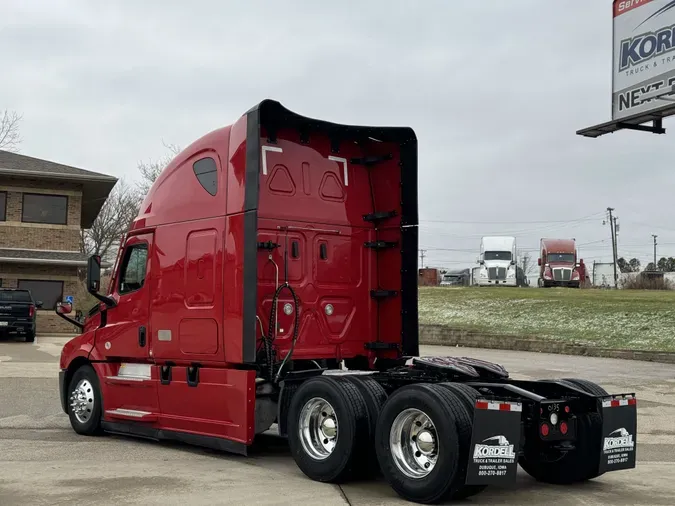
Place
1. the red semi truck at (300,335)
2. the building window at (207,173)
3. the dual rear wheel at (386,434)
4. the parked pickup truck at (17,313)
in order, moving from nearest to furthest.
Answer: the dual rear wheel at (386,434) → the red semi truck at (300,335) → the building window at (207,173) → the parked pickup truck at (17,313)

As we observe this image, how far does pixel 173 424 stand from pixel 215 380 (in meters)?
0.93

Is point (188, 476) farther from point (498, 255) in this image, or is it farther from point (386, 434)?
point (498, 255)

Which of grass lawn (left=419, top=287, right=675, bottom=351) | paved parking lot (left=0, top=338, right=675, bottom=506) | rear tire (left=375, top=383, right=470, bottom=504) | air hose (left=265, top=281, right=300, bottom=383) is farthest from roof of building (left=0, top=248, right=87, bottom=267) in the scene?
rear tire (left=375, top=383, right=470, bottom=504)

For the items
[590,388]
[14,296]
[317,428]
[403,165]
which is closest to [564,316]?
[14,296]

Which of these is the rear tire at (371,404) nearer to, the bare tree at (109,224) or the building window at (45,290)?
the building window at (45,290)

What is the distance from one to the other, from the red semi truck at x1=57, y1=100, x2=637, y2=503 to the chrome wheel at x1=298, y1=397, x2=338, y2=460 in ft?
0.04

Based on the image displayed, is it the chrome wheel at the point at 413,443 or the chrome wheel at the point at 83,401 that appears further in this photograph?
the chrome wheel at the point at 83,401

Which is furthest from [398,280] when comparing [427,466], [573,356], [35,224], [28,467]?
[35,224]

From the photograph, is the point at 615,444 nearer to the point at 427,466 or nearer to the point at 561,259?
the point at 427,466

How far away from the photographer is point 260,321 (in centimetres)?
795

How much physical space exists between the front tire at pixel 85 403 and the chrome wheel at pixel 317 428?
3.36m

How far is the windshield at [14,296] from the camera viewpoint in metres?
27.8

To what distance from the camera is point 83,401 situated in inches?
375

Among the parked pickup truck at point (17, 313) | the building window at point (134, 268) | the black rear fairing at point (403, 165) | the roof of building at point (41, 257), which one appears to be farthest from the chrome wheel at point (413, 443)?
the roof of building at point (41, 257)
